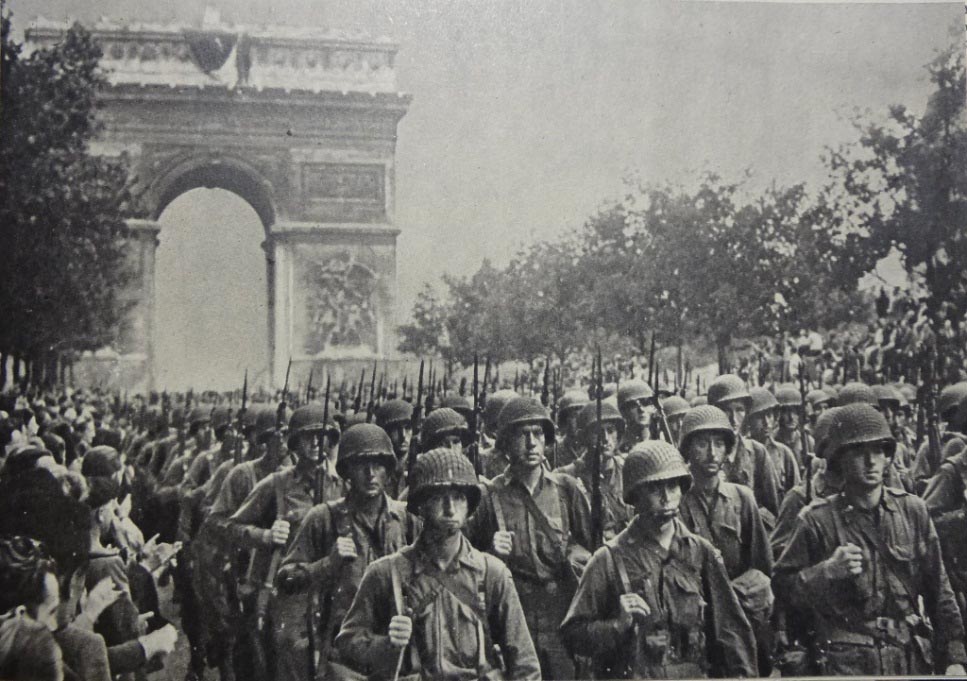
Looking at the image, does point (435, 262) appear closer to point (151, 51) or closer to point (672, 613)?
point (151, 51)

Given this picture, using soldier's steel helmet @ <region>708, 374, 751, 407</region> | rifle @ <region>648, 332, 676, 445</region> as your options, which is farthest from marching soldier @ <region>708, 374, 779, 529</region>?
rifle @ <region>648, 332, 676, 445</region>

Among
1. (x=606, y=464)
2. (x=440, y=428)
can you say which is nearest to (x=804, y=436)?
(x=606, y=464)

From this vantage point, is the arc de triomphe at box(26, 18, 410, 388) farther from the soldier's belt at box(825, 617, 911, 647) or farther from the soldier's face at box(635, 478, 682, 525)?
the soldier's belt at box(825, 617, 911, 647)

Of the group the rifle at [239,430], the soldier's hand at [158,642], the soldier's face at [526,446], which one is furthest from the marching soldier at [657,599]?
the rifle at [239,430]

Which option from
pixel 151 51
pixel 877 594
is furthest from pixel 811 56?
pixel 151 51

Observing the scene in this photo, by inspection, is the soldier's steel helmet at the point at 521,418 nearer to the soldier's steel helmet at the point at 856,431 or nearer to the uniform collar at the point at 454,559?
the uniform collar at the point at 454,559

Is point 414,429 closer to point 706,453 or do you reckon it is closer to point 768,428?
point 706,453

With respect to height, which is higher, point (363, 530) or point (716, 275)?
point (716, 275)
